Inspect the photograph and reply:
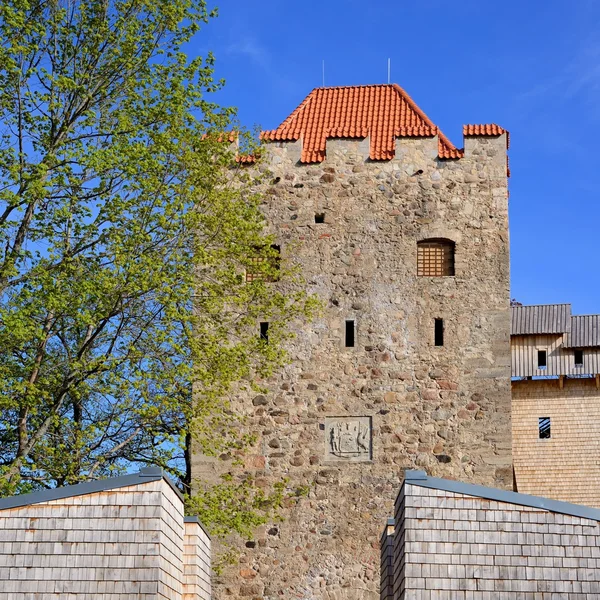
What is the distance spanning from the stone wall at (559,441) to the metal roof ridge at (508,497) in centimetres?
1221

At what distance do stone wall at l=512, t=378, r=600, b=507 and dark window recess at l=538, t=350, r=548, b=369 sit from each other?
32 cm

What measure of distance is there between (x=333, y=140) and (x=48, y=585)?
1123cm

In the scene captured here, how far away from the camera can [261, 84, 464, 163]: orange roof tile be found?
20.2m

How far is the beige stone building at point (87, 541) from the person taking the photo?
10.9m

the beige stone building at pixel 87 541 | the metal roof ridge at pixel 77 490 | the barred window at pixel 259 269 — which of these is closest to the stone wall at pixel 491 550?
the beige stone building at pixel 87 541

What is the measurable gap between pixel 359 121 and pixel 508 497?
1167 cm

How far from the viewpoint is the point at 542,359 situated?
23859mm

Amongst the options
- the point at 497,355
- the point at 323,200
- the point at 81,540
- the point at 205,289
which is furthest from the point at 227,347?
the point at 81,540

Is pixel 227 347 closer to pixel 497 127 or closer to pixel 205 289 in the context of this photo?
pixel 205 289

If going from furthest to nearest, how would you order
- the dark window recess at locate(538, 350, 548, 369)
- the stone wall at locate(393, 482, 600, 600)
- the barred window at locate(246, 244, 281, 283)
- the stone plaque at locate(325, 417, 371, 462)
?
the dark window recess at locate(538, 350, 548, 369), the barred window at locate(246, 244, 281, 283), the stone plaque at locate(325, 417, 371, 462), the stone wall at locate(393, 482, 600, 600)

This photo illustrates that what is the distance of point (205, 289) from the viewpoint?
18.5 meters

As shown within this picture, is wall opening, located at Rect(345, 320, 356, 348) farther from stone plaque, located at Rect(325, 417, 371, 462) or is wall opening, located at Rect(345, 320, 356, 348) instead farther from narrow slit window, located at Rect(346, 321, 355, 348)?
stone plaque, located at Rect(325, 417, 371, 462)

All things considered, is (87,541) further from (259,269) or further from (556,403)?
(556,403)

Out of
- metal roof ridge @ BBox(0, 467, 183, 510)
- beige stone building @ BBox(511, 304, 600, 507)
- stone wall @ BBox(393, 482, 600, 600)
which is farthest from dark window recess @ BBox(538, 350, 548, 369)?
metal roof ridge @ BBox(0, 467, 183, 510)
